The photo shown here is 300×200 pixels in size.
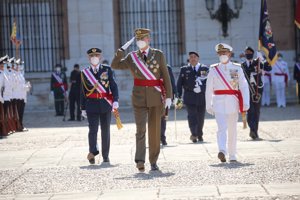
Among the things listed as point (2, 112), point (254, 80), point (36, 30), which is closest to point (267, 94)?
point (36, 30)

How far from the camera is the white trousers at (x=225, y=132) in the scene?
12.8 meters

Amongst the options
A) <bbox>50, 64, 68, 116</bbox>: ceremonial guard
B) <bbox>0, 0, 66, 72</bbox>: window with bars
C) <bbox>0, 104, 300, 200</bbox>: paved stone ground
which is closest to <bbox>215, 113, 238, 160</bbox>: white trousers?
<bbox>0, 104, 300, 200</bbox>: paved stone ground

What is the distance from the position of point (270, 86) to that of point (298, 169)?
18.1 m

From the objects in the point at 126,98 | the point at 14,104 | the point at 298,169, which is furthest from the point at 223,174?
the point at 126,98

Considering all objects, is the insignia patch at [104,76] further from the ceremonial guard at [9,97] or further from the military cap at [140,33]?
the ceremonial guard at [9,97]

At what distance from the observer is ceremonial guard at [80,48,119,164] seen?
13.5 m

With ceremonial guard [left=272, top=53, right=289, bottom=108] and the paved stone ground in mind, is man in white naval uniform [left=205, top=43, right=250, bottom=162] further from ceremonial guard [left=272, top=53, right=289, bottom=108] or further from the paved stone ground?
ceremonial guard [left=272, top=53, right=289, bottom=108]

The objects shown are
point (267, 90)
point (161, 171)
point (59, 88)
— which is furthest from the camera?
point (267, 90)

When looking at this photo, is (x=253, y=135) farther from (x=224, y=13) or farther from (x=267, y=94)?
(x=224, y=13)

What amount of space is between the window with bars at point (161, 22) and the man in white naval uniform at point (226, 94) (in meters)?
17.1

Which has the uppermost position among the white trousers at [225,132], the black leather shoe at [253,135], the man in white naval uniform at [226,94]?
the man in white naval uniform at [226,94]

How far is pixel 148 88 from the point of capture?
12211 mm

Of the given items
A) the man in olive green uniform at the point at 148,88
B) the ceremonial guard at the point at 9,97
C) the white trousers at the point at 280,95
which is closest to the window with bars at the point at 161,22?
the white trousers at the point at 280,95

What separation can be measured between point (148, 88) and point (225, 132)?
4.87 ft
